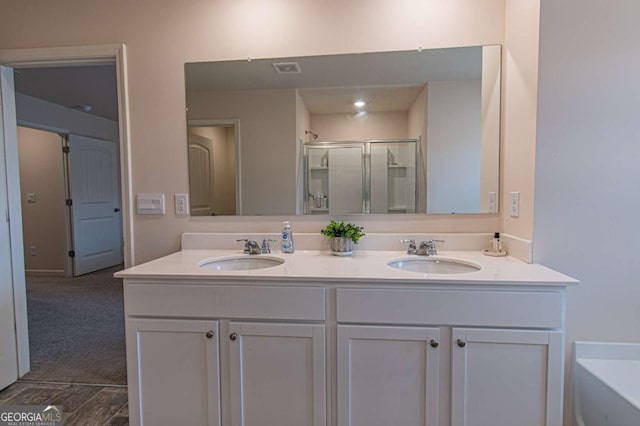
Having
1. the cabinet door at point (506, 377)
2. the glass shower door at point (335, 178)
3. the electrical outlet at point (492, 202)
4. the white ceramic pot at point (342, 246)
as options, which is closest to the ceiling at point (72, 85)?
the glass shower door at point (335, 178)

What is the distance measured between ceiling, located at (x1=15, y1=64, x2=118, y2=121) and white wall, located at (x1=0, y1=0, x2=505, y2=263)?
77cm

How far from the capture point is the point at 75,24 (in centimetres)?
185

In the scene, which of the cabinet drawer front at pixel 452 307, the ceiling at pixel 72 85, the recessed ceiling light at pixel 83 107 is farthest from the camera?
the recessed ceiling light at pixel 83 107

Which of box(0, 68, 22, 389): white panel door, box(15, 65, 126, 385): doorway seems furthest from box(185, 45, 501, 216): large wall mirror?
box(15, 65, 126, 385): doorway

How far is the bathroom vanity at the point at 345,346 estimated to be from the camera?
119 centimetres

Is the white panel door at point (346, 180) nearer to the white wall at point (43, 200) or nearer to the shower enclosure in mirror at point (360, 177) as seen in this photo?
the shower enclosure in mirror at point (360, 177)

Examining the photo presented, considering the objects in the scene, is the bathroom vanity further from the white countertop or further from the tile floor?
the tile floor

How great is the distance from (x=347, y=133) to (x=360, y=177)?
25 centimetres

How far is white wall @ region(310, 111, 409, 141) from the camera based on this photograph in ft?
5.72

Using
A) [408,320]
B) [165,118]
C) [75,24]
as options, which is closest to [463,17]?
[408,320]

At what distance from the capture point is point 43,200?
4.54 meters

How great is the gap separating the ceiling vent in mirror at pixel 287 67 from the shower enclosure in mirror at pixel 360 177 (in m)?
0.41

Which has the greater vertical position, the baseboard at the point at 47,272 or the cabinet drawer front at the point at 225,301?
the cabinet drawer front at the point at 225,301

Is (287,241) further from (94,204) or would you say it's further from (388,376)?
(94,204)
